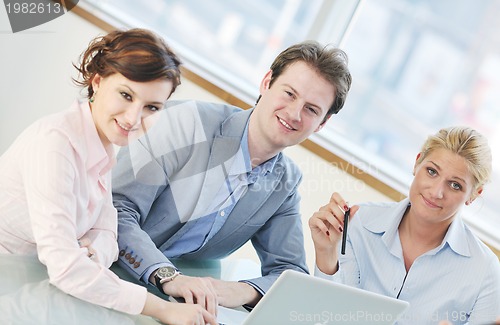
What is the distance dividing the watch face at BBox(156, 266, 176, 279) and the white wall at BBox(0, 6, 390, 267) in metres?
1.68

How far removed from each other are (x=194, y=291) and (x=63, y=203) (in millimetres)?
353

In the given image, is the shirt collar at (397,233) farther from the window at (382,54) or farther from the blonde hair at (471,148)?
the window at (382,54)

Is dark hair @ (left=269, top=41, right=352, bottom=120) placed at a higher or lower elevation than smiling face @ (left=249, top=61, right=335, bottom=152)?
higher

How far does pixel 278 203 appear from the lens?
2.02m

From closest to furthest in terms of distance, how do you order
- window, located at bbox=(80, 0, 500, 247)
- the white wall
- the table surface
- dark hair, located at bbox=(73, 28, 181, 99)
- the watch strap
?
the table surface → dark hair, located at bbox=(73, 28, 181, 99) → the watch strap → the white wall → window, located at bbox=(80, 0, 500, 247)

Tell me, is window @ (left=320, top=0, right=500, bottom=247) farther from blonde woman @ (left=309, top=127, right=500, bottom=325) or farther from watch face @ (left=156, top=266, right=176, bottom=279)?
watch face @ (left=156, top=266, right=176, bottom=279)

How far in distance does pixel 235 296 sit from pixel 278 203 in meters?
0.43

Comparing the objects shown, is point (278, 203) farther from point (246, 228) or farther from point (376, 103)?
point (376, 103)

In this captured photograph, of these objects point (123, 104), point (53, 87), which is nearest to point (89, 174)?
point (123, 104)

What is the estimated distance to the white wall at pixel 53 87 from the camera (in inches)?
123

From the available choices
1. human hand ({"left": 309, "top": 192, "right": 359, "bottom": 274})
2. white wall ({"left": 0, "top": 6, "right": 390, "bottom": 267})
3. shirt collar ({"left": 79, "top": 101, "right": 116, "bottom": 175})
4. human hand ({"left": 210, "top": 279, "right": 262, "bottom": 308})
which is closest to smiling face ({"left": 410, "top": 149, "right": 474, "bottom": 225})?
human hand ({"left": 309, "top": 192, "right": 359, "bottom": 274})

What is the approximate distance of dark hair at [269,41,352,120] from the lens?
6.40 feet

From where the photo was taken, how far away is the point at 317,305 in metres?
1.34

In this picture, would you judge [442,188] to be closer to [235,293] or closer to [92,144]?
[235,293]
